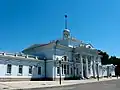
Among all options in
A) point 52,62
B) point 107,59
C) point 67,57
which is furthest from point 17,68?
point 107,59

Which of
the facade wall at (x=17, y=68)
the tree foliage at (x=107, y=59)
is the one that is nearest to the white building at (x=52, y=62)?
the facade wall at (x=17, y=68)

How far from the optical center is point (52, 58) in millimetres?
46281

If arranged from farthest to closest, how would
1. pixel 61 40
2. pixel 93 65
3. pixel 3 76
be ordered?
pixel 93 65 < pixel 61 40 < pixel 3 76

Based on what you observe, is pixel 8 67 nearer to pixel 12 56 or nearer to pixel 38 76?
pixel 12 56

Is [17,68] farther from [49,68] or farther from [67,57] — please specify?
[67,57]

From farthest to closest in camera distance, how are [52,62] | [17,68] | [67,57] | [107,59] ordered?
[107,59]
[67,57]
[52,62]
[17,68]

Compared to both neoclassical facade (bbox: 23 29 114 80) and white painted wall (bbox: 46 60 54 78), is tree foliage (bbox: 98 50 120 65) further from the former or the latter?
white painted wall (bbox: 46 60 54 78)

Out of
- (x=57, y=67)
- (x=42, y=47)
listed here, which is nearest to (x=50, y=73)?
(x=57, y=67)

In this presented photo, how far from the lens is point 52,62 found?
4591 cm

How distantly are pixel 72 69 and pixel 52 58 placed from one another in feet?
30.1

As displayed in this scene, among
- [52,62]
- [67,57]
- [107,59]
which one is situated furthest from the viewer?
[107,59]

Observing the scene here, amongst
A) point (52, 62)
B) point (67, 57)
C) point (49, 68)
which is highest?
point (67, 57)

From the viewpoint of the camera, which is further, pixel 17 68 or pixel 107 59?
pixel 107 59

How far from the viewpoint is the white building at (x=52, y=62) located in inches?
1472
